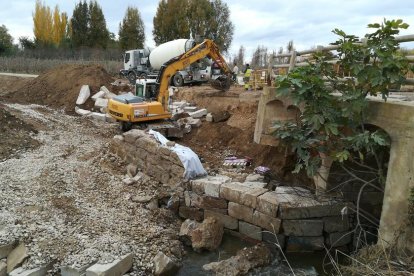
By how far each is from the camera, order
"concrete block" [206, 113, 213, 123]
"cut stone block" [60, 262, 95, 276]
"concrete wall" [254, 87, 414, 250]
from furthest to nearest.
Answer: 1. "concrete block" [206, 113, 213, 123]
2. "cut stone block" [60, 262, 95, 276]
3. "concrete wall" [254, 87, 414, 250]

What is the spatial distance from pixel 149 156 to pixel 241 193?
306 cm

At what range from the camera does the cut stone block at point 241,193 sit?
8.24 m

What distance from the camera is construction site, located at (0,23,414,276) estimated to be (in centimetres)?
648

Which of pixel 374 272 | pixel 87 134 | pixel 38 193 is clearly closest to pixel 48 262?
pixel 38 193

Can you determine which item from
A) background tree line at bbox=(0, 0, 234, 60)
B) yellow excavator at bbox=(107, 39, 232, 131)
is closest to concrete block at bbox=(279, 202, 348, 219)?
yellow excavator at bbox=(107, 39, 232, 131)

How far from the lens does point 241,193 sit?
27.5 feet

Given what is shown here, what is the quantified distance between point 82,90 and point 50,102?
1.98 metres

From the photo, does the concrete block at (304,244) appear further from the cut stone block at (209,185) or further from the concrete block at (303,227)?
the cut stone block at (209,185)

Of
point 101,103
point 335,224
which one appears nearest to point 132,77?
point 101,103

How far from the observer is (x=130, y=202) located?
909 centimetres

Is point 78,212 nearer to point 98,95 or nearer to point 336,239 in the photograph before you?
point 336,239

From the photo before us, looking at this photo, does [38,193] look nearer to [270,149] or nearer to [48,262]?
[48,262]

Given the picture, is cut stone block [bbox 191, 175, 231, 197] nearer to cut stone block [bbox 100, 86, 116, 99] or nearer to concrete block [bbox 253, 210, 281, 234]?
concrete block [bbox 253, 210, 281, 234]

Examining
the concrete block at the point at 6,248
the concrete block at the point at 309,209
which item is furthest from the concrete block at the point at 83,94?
the concrete block at the point at 309,209
